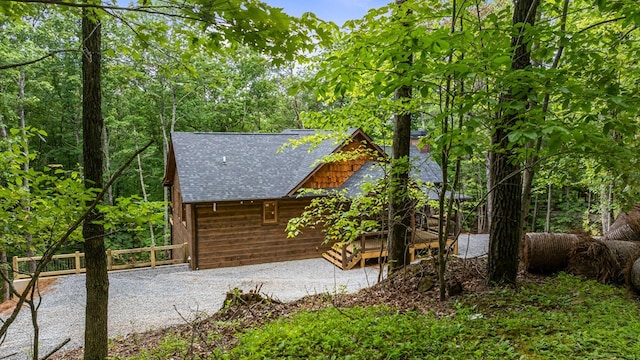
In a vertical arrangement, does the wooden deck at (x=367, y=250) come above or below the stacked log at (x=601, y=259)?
below

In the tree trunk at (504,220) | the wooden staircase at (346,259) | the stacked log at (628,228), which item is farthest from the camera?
the wooden staircase at (346,259)

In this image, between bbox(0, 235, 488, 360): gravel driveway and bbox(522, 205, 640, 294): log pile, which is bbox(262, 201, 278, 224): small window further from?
bbox(522, 205, 640, 294): log pile

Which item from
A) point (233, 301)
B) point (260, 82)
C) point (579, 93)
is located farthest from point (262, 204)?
point (260, 82)

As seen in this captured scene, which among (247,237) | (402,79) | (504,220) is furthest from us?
(247,237)

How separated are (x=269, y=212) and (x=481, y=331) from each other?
34.6 feet

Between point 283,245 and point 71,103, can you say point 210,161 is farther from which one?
point 71,103

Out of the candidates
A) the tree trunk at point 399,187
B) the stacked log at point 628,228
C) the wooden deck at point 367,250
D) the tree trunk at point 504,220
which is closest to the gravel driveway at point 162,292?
the wooden deck at point 367,250

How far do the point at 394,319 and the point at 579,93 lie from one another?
261 centimetres

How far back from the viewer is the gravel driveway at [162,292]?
6.89 meters

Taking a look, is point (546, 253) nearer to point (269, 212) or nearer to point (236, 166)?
point (269, 212)

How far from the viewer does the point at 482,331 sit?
3.12 metres

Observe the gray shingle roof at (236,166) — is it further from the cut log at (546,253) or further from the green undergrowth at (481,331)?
the green undergrowth at (481,331)

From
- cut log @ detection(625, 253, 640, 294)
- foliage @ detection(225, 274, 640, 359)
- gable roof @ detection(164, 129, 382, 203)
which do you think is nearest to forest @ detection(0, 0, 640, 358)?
cut log @ detection(625, 253, 640, 294)

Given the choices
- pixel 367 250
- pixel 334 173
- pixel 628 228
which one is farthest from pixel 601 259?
pixel 334 173
